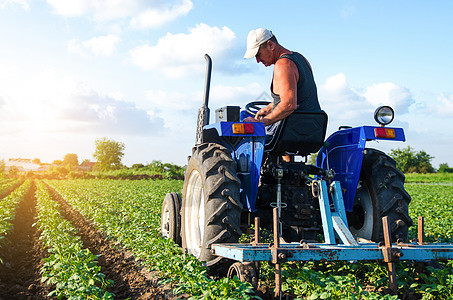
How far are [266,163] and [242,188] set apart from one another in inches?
17.6

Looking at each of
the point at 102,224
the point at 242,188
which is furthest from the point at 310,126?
the point at 102,224

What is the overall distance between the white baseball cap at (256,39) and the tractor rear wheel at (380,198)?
1.72m

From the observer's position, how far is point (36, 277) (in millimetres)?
5801

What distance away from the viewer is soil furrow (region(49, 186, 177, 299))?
182 inches

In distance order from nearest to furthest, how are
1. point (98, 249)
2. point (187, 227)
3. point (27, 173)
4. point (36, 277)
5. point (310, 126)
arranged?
1. point (310, 126)
2. point (187, 227)
3. point (36, 277)
4. point (98, 249)
5. point (27, 173)

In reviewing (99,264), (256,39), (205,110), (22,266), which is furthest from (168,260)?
(22,266)

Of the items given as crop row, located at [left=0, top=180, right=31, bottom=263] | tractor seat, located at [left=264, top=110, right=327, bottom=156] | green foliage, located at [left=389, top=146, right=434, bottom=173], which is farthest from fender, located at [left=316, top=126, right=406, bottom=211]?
green foliage, located at [left=389, top=146, right=434, bottom=173]

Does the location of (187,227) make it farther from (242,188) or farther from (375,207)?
(375,207)

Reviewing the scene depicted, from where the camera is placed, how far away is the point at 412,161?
78.9 meters

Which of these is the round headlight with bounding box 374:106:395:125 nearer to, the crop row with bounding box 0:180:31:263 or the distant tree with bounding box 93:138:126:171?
→ the crop row with bounding box 0:180:31:263

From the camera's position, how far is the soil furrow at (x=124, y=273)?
182 inches

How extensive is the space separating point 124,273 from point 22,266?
2068 millimetres

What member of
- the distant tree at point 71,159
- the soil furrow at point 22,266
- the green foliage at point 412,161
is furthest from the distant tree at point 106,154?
the soil furrow at point 22,266

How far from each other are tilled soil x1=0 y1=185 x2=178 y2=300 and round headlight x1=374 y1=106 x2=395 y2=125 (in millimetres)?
2840
